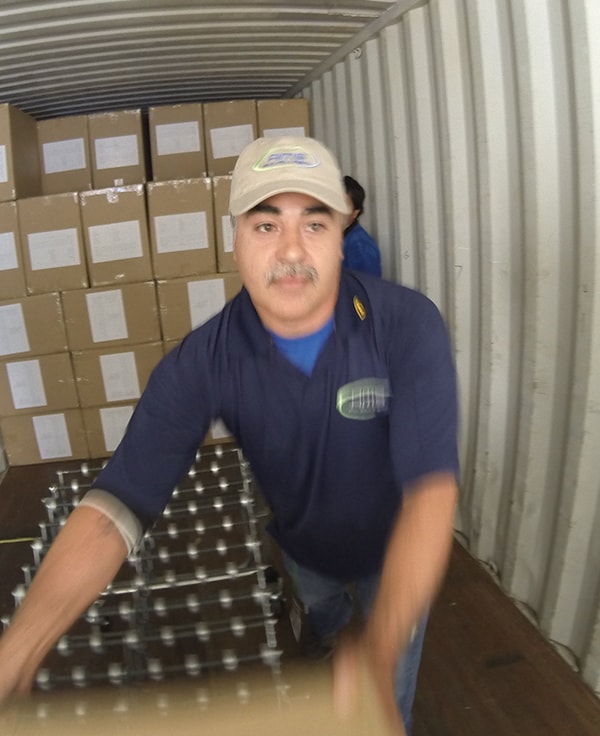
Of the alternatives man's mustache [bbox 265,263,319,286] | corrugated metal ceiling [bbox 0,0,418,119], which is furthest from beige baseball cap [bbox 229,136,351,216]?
corrugated metal ceiling [bbox 0,0,418,119]

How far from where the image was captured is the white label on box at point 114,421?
139 inches

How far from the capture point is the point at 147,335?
3.41 meters

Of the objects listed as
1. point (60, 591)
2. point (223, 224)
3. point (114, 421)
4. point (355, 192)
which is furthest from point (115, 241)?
point (60, 591)

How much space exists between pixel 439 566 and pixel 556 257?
1.16m

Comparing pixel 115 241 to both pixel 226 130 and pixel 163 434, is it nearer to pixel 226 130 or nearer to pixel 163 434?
pixel 226 130

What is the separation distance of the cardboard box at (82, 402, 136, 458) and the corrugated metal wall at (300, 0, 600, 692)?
6.66 ft

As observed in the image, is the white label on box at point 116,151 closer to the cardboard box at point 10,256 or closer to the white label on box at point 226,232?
the cardboard box at point 10,256

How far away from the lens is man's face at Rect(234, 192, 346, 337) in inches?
42.7

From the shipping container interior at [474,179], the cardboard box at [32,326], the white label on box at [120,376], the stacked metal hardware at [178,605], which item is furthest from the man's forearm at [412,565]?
the cardboard box at [32,326]

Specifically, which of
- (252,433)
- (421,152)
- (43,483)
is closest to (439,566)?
(252,433)

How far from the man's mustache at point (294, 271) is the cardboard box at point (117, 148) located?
278 centimetres

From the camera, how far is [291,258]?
1.07 m

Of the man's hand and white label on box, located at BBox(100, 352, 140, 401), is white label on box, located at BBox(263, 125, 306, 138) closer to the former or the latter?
white label on box, located at BBox(100, 352, 140, 401)

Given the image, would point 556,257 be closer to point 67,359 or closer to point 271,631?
point 271,631
